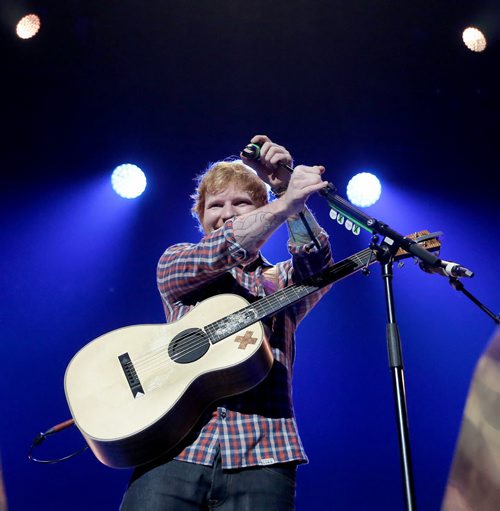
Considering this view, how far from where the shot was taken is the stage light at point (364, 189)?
4.79 metres

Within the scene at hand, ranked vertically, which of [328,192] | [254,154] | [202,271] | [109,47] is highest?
[109,47]

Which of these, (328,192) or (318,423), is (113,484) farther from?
(328,192)

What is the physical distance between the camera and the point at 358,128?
5.00 m

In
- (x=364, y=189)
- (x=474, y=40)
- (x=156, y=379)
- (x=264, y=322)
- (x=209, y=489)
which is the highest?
(x=474, y=40)

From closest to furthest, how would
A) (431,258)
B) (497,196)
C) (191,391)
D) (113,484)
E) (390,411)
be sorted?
Answer: (431,258), (191,391), (113,484), (390,411), (497,196)

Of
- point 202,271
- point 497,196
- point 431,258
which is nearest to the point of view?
point 431,258

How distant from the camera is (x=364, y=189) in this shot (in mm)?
4801

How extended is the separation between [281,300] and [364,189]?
2844 mm

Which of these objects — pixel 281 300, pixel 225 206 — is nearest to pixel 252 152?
pixel 281 300

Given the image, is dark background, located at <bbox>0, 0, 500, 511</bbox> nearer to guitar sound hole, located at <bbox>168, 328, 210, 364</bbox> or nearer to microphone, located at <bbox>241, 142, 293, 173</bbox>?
guitar sound hole, located at <bbox>168, 328, 210, 364</bbox>

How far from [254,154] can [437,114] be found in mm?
3544

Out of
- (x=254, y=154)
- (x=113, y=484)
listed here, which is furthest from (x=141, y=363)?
(x=113, y=484)

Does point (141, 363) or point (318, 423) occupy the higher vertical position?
point (141, 363)

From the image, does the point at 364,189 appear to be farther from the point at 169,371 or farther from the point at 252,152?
the point at 169,371
